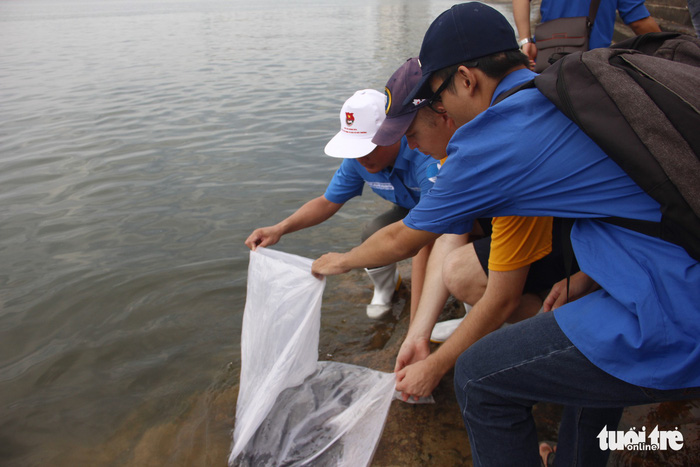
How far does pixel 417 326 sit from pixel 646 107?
143 centimetres

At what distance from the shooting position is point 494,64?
1.71 meters

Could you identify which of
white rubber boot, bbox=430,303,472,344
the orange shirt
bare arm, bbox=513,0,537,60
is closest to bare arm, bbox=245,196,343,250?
white rubber boot, bbox=430,303,472,344

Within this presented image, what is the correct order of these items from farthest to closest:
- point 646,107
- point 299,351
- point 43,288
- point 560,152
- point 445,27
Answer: point 43,288 < point 299,351 < point 445,27 < point 560,152 < point 646,107

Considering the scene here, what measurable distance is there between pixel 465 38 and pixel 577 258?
2.66 feet

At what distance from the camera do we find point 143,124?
8.39 metres

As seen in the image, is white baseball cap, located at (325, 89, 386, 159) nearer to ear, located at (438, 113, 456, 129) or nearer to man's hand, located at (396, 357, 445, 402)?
ear, located at (438, 113, 456, 129)

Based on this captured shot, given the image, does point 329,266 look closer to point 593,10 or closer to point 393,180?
point 393,180

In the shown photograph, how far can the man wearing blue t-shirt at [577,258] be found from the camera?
1.19m

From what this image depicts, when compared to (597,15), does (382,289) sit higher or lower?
lower

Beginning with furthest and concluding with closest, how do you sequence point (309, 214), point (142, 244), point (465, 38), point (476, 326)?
1. point (142, 244)
2. point (309, 214)
3. point (476, 326)
4. point (465, 38)

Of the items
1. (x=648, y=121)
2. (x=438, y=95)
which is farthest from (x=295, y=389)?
(x=648, y=121)

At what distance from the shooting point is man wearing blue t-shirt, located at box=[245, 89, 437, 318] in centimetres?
264

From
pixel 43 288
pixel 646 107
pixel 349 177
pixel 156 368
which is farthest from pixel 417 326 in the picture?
pixel 43 288

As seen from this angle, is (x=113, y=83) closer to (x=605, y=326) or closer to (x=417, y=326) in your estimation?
(x=417, y=326)
